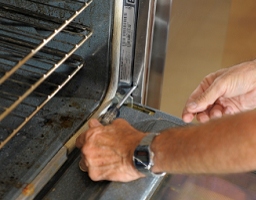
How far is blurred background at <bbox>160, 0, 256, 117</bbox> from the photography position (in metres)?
1.09

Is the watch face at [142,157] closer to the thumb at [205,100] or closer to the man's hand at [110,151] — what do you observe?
the man's hand at [110,151]

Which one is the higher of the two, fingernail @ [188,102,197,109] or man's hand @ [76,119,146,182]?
fingernail @ [188,102,197,109]

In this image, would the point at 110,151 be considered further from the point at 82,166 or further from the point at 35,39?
the point at 35,39

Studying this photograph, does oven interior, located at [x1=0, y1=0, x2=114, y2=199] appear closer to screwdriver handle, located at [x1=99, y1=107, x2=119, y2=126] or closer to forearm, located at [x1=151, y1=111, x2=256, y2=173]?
screwdriver handle, located at [x1=99, y1=107, x2=119, y2=126]

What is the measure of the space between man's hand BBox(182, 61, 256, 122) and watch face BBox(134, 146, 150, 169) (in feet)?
0.53

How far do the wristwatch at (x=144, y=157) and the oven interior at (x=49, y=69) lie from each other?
20 cm

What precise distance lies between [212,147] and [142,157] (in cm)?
16

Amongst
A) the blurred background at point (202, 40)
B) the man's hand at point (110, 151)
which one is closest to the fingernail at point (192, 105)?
the man's hand at point (110, 151)

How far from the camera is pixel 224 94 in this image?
3.15ft

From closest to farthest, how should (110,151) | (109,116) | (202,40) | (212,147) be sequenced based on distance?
(212,147) → (110,151) → (109,116) → (202,40)

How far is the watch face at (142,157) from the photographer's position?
31.5 inches

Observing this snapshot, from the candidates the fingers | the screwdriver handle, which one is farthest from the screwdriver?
the fingers

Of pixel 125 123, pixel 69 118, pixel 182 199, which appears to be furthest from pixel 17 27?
pixel 182 199

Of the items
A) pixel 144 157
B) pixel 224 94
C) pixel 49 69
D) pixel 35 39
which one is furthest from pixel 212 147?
pixel 35 39
